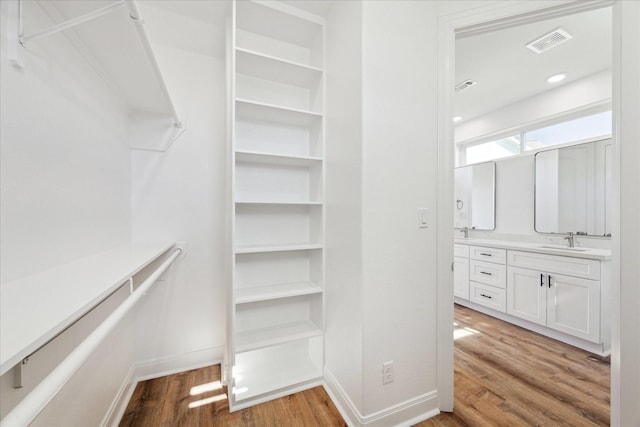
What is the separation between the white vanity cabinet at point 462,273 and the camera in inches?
127

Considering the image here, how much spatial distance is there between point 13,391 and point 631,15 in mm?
2819

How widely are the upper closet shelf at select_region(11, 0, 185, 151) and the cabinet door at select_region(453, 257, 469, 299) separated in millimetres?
3457

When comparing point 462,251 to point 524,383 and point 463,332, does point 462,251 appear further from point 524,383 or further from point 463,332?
point 524,383

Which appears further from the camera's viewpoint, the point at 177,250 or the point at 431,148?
the point at 177,250

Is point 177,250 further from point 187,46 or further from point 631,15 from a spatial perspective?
point 631,15

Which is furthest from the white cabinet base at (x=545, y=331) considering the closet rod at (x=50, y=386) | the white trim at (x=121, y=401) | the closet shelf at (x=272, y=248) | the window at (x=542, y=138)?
the white trim at (x=121, y=401)

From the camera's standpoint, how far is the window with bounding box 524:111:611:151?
256cm

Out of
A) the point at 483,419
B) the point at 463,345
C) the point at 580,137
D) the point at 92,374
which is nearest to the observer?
the point at 92,374

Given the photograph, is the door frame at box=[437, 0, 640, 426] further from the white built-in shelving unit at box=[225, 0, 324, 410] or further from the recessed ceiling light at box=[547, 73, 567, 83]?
the recessed ceiling light at box=[547, 73, 567, 83]

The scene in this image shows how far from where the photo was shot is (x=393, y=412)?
1.44 meters

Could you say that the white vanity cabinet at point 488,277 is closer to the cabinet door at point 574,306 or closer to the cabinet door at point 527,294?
the cabinet door at point 527,294

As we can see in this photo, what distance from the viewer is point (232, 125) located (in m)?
1.51

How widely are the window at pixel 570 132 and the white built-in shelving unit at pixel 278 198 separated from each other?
9.43 ft

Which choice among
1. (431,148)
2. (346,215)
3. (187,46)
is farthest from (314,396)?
(187,46)
